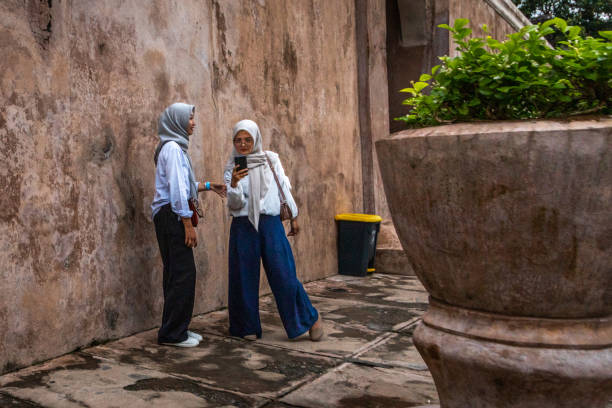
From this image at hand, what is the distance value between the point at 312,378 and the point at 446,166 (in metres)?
1.80

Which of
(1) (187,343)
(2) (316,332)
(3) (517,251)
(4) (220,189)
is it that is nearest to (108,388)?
(1) (187,343)

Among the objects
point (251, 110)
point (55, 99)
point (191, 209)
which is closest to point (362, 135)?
point (251, 110)

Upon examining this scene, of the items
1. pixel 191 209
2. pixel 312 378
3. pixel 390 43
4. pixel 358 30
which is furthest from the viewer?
pixel 390 43

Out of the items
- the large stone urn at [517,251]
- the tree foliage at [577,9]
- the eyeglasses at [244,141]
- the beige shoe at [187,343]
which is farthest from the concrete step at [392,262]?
the tree foliage at [577,9]

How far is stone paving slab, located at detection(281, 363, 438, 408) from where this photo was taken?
2920mm

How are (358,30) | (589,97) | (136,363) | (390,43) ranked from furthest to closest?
(390,43), (358,30), (136,363), (589,97)

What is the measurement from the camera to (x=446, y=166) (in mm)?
1915

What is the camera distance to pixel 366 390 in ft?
10.2

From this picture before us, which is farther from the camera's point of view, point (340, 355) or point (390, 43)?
point (390, 43)

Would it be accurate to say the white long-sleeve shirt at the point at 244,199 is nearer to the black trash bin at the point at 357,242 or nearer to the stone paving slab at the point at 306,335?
the stone paving slab at the point at 306,335

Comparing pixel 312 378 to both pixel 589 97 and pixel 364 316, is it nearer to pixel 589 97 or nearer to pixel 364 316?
pixel 364 316

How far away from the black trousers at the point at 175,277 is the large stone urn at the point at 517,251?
2.13m

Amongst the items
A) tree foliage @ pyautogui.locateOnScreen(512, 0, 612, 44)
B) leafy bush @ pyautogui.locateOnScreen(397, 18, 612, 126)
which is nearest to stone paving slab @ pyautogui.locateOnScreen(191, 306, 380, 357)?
leafy bush @ pyautogui.locateOnScreen(397, 18, 612, 126)

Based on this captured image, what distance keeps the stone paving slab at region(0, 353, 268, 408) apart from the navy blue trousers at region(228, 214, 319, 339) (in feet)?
2.92
